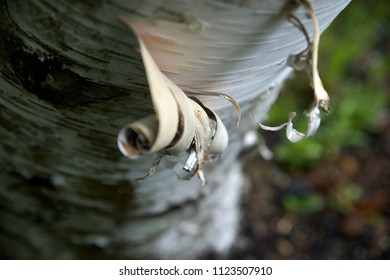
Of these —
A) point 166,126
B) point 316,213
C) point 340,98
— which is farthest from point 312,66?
point 340,98

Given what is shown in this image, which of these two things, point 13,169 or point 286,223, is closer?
point 13,169

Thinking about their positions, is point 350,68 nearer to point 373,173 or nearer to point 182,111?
point 373,173

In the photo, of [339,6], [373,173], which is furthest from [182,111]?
[373,173]

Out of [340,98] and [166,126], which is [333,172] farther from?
[166,126]

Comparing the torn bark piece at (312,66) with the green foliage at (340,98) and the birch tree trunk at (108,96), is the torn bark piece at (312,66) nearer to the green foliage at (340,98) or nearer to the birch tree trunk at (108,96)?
the birch tree trunk at (108,96)

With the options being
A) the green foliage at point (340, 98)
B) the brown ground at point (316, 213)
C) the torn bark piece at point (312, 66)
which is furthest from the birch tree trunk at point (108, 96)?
the green foliage at point (340, 98)
